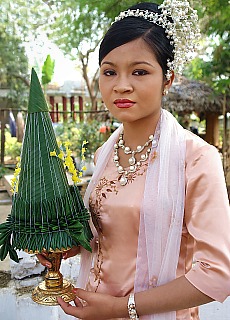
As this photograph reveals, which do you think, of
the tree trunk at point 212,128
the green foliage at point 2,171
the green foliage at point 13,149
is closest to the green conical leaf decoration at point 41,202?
the green foliage at point 2,171

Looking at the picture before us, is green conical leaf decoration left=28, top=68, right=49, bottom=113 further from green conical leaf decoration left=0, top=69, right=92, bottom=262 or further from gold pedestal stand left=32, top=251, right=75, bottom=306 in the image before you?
gold pedestal stand left=32, top=251, right=75, bottom=306

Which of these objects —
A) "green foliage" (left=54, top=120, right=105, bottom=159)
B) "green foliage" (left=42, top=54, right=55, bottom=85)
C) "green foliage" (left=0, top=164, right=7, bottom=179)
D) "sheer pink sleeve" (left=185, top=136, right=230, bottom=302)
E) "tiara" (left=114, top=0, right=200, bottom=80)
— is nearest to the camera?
"sheer pink sleeve" (left=185, top=136, right=230, bottom=302)

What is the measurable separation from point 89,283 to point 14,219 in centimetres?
36

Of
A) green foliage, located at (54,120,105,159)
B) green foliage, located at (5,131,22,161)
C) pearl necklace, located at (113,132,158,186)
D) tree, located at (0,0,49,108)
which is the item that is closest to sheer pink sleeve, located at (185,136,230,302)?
pearl necklace, located at (113,132,158,186)

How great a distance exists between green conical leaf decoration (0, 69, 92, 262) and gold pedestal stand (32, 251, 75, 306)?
0.07 metres

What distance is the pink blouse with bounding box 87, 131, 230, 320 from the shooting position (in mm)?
959

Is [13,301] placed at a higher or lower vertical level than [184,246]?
lower

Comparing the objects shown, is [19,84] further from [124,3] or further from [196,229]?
[196,229]

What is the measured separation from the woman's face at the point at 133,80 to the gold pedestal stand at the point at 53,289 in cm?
47

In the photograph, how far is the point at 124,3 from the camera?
462 cm

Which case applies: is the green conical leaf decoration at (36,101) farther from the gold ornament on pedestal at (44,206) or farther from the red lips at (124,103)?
the red lips at (124,103)

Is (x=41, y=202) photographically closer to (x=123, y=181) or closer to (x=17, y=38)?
(x=123, y=181)

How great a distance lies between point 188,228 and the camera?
1.04 metres

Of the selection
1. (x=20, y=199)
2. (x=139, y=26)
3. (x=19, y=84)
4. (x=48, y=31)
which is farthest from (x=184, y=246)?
(x=19, y=84)
